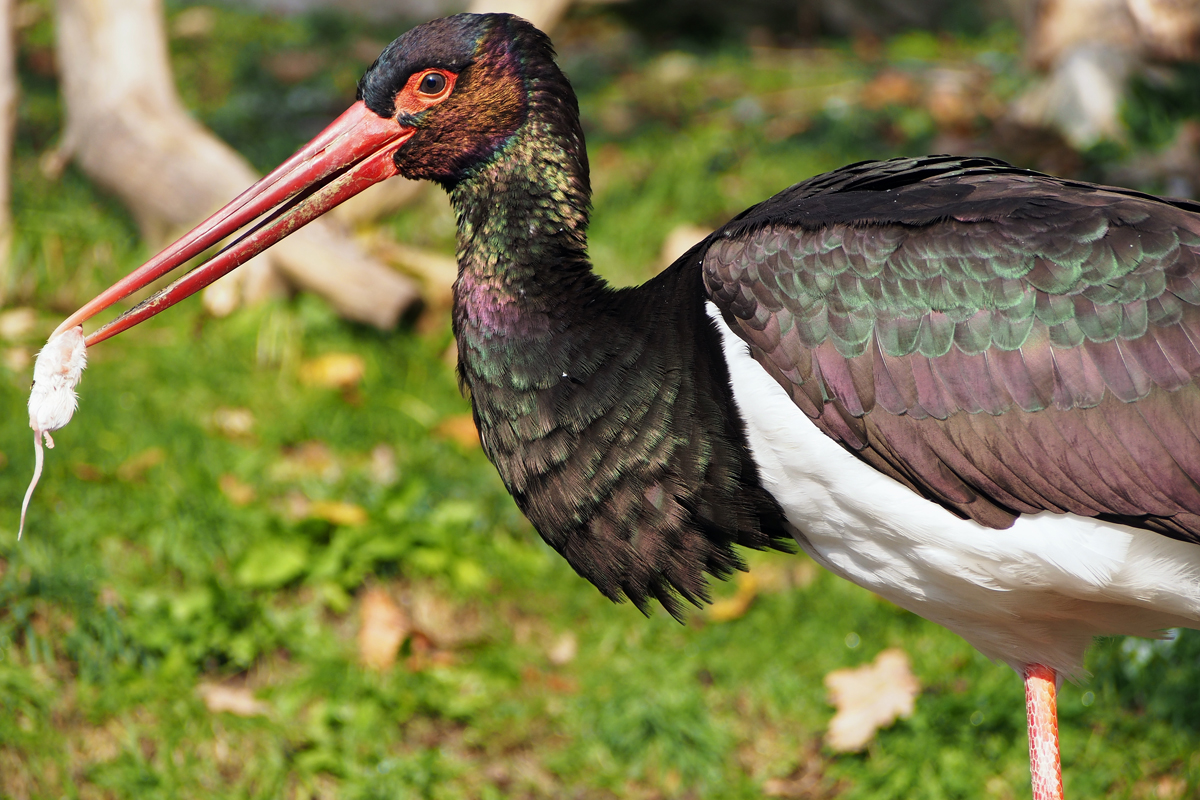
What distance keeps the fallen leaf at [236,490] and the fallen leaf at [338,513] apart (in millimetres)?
277

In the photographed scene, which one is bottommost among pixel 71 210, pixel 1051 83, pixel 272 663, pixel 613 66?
pixel 272 663

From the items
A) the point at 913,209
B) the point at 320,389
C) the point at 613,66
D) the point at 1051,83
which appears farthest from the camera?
the point at 613,66

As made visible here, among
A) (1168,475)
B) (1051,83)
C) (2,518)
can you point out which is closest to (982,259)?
(1168,475)

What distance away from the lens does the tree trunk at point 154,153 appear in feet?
15.5

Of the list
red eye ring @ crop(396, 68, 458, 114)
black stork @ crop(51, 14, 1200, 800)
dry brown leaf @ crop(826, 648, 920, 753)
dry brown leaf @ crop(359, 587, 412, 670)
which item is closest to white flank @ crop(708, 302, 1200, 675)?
black stork @ crop(51, 14, 1200, 800)

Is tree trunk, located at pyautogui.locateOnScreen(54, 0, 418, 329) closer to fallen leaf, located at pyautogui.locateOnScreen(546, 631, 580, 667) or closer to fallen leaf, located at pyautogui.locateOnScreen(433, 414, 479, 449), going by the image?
fallen leaf, located at pyautogui.locateOnScreen(433, 414, 479, 449)

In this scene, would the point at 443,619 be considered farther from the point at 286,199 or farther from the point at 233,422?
the point at 286,199

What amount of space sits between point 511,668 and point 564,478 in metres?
1.23

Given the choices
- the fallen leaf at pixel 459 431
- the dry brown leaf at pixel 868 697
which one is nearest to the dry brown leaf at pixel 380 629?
the fallen leaf at pixel 459 431

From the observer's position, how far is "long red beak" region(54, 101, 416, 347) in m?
2.41

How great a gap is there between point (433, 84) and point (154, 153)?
3043mm

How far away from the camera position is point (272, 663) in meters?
3.30

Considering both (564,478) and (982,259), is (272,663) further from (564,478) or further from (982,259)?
(982,259)

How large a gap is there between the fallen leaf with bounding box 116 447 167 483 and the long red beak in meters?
1.49
